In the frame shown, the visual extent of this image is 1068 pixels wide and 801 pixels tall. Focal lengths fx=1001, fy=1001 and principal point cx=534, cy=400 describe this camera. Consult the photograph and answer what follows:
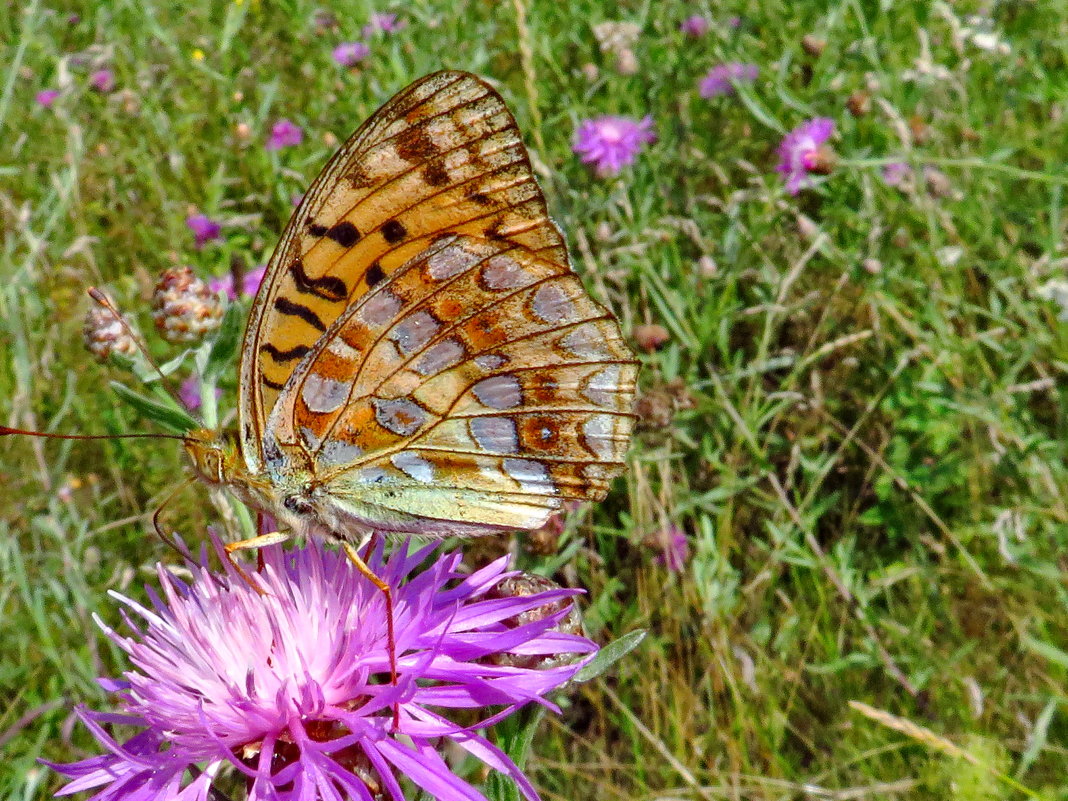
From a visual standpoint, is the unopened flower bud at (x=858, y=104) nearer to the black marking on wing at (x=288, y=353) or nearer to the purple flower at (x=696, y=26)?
the purple flower at (x=696, y=26)

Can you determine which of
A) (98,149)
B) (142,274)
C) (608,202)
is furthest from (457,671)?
(98,149)

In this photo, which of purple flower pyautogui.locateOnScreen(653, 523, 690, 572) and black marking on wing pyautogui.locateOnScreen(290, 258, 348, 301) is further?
purple flower pyautogui.locateOnScreen(653, 523, 690, 572)

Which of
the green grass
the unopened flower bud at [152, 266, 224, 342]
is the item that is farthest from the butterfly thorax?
the green grass

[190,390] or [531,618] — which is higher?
[190,390]

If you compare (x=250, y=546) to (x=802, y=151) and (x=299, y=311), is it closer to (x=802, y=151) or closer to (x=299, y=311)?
(x=299, y=311)

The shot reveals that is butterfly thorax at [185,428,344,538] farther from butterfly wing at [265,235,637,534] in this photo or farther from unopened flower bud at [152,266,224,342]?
unopened flower bud at [152,266,224,342]

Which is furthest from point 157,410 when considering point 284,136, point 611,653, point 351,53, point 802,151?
point 351,53
